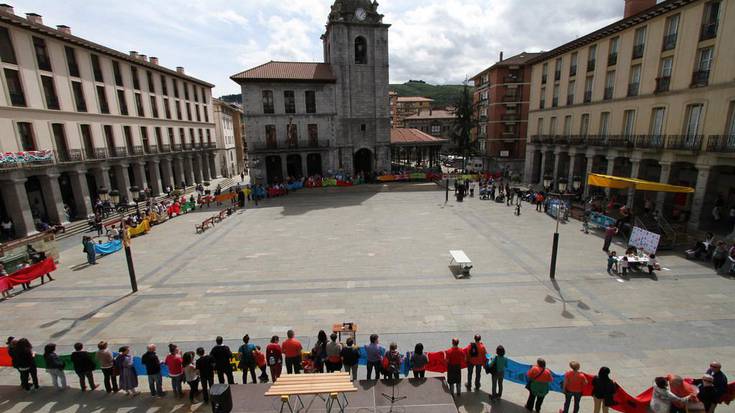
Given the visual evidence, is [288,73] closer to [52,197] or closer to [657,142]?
[52,197]

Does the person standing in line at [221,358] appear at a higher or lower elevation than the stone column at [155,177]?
lower

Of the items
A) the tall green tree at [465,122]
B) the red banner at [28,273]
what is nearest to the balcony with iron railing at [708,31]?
the tall green tree at [465,122]

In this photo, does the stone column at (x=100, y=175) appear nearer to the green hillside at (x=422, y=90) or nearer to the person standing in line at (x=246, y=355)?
the person standing in line at (x=246, y=355)

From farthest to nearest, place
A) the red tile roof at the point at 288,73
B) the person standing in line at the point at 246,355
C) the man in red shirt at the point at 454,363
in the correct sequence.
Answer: the red tile roof at the point at 288,73, the person standing in line at the point at 246,355, the man in red shirt at the point at 454,363

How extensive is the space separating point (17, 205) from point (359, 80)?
29.8 meters

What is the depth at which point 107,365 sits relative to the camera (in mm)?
7547

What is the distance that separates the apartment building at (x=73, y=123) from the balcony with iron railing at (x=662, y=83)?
30.9m

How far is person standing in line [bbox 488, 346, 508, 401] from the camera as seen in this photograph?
7011 millimetres

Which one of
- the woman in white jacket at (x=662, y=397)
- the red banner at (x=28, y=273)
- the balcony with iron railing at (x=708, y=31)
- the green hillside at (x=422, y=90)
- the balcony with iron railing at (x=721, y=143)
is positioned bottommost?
the red banner at (x=28, y=273)

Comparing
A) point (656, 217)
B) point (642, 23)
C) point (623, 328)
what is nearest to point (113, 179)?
point (623, 328)

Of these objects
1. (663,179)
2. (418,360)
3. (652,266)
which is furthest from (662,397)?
(663,179)

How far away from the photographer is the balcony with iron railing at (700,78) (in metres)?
19.2

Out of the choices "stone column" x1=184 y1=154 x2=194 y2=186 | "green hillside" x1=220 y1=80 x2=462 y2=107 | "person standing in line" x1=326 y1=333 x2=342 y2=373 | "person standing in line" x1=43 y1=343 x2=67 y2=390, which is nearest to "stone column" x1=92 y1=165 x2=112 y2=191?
"stone column" x1=184 y1=154 x2=194 y2=186

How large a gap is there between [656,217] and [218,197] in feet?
103
